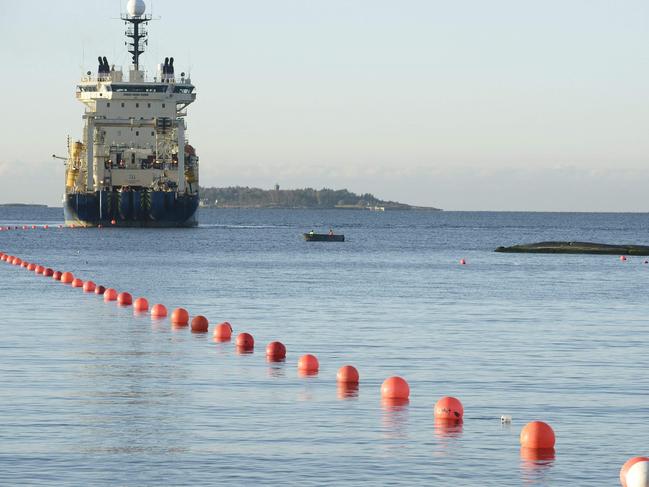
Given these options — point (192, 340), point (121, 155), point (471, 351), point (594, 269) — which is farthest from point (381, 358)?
point (121, 155)

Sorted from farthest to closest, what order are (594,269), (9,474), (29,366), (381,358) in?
(594,269) → (381,358) → (29,366) → (9,474)

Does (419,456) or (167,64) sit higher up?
(167,64)

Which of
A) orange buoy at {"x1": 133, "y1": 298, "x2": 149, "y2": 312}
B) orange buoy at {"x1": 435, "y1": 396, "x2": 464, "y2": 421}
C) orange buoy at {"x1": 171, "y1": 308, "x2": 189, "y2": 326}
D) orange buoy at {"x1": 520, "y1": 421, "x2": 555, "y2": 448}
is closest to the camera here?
orange buoy at {"x1": 520, "y1": 421, "x2": 555, "y2": 448}

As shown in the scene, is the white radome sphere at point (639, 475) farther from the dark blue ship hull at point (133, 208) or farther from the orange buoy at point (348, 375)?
the dark blue ship hull at point (133, 208)

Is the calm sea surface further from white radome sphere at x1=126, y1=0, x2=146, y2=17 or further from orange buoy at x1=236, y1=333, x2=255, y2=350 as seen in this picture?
white radome sphere at x1=126, y1=0, x2=146, y2=17

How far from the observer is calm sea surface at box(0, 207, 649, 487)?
69.0 ft

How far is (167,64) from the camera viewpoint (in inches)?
6393

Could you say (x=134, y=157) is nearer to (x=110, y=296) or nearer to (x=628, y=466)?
(x=110, y=296)

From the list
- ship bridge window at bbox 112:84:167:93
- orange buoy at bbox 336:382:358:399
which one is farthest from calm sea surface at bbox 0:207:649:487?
ship bridge window at bbox 112:84:167:93

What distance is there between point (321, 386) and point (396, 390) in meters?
2.77

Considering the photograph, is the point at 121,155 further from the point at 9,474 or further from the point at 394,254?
the point at 9,474

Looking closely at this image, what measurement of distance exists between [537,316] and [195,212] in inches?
4591

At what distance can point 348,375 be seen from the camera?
30.0 metres

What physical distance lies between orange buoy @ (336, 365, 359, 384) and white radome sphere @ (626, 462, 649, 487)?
1192 centimetres
